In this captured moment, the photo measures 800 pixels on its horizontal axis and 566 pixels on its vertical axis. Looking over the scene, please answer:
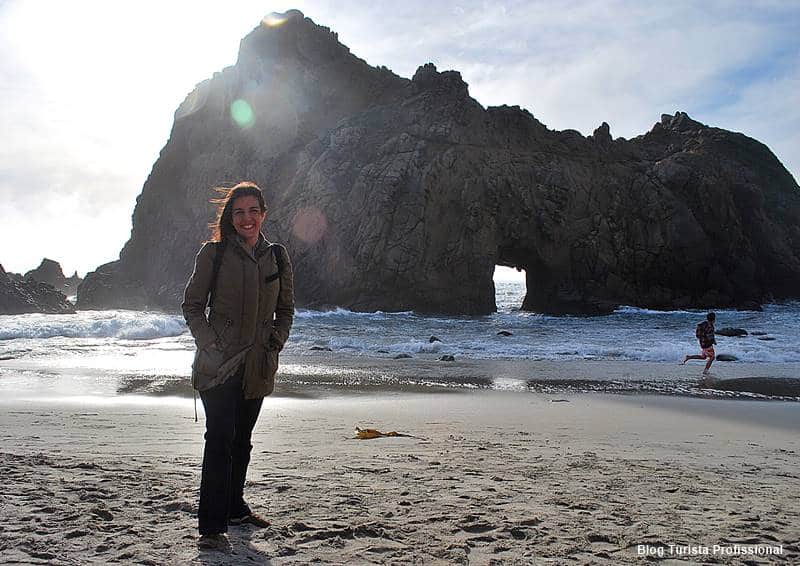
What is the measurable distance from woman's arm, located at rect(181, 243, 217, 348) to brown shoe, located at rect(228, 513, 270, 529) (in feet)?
3.28

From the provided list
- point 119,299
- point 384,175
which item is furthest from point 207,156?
point 384,175

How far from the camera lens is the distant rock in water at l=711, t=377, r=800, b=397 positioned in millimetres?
10070

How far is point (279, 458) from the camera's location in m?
4.68

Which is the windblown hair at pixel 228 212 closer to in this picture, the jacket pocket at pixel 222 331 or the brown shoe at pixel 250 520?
the jacket pocket at pixel 222 331

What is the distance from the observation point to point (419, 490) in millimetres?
3748

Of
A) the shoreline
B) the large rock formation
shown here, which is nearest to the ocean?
the shoreline

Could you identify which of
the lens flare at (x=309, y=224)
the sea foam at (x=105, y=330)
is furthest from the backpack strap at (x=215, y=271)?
the lens flare at (x=309, y=224)

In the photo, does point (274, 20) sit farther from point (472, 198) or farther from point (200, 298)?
point (200, 298)

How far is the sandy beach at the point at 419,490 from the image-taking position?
9.12 ft

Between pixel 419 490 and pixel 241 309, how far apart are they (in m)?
1.72

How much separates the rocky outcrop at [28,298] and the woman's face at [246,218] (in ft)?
147

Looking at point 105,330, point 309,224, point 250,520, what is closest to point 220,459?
point 250,520

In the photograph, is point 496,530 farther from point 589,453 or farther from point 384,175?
point 384,175

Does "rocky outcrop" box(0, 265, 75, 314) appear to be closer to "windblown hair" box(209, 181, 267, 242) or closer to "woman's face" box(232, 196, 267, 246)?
"windblown hair" box(209, 181, 267, 242)
